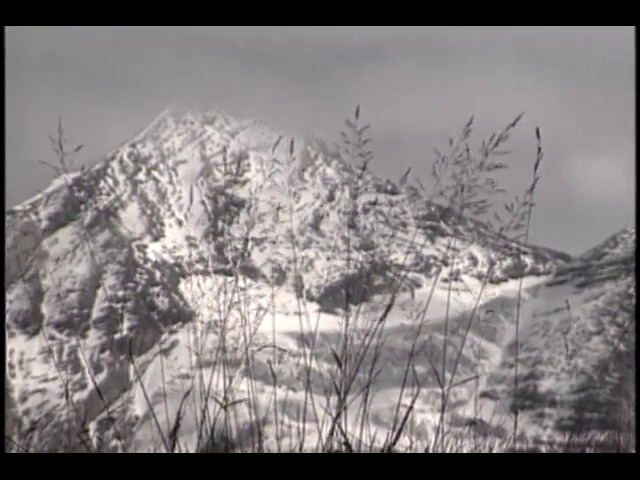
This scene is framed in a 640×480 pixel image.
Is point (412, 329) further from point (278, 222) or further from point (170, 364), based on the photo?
point (170, 364)

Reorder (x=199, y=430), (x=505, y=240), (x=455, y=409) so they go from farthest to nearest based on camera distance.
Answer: (x=455, y=409) → (x=505, y=240) → (x=199, y=430)

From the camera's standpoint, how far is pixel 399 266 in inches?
110

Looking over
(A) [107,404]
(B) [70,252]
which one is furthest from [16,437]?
(B) [70,252]

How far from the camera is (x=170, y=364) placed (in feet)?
10.2

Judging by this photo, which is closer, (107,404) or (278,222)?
(107,404)
